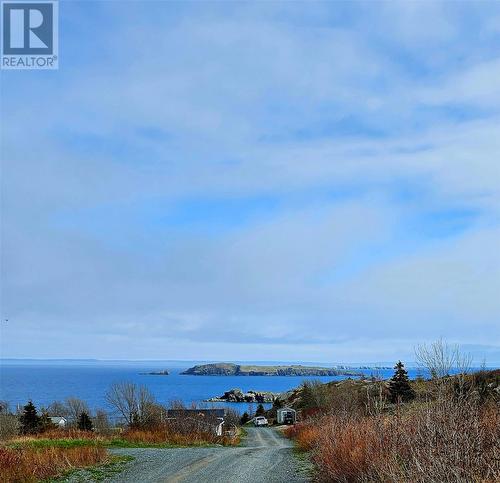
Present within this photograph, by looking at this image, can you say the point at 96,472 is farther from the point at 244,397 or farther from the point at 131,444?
the point at 244,397

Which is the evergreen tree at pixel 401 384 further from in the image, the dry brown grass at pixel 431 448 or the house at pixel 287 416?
the house at pixel 287 416

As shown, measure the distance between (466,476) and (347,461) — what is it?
5.41 metres

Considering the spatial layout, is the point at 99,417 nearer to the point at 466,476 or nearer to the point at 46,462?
the point at 46,462

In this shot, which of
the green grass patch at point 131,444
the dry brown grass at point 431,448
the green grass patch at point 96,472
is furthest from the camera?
the green grass patch at point 131,444

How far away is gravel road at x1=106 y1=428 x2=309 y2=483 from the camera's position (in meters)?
15.6

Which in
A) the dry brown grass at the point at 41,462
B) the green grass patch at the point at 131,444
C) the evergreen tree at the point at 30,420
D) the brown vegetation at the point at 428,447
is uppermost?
the brown vegetation at the point at 428,447

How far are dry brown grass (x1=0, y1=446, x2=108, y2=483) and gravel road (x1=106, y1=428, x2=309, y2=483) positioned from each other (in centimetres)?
136

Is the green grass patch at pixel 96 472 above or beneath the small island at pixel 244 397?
above

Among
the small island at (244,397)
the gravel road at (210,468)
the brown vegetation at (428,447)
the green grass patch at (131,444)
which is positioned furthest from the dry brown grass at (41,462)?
Result: the small island at (244,397)

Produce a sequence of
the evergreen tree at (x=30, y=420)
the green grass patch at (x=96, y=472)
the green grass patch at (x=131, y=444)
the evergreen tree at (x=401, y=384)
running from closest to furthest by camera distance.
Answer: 1. the green grass patch at (x=96, y=472)
2. the green grass patch at (x=131, y=444)
3. the evergreen tree at (x=401, y=384)
4. the evergreen tree at (x=30, y=420)

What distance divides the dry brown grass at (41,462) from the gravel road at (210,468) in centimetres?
136

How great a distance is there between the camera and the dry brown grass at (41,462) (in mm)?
14273

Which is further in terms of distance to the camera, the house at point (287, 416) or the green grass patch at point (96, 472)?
the house at point (287, 416)

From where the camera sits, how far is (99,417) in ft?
195
